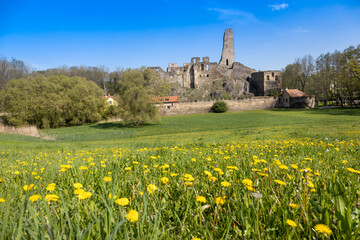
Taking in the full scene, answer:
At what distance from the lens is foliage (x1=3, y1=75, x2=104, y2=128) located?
41.8 metres

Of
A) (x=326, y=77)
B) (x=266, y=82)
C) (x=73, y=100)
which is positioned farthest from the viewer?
(x=266, y=82)

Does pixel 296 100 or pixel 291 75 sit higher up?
pixel 291 75

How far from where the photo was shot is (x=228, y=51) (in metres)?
87.2

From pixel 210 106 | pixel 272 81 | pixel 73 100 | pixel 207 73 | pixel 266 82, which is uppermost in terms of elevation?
pixel 207 73

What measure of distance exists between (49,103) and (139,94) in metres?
22.4

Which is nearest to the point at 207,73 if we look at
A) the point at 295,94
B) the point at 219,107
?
the point at 219,107

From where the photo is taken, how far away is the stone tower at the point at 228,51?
85.7 metres

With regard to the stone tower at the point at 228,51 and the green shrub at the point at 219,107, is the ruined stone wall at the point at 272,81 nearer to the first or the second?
the stone tower at the point at 228,51

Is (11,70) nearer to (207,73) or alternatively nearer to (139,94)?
(139,94)

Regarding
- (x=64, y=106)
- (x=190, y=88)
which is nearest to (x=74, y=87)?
(x=64, y=106)

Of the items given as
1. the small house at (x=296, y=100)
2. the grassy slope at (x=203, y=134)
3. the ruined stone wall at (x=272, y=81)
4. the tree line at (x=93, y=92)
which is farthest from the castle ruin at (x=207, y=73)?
the grassy slope at (x=203, y=134)

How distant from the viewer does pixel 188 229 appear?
1.44 m

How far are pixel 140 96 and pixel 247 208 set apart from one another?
34.6 meters

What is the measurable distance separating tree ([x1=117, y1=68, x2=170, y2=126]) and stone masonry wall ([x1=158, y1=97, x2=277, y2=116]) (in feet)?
76.2
